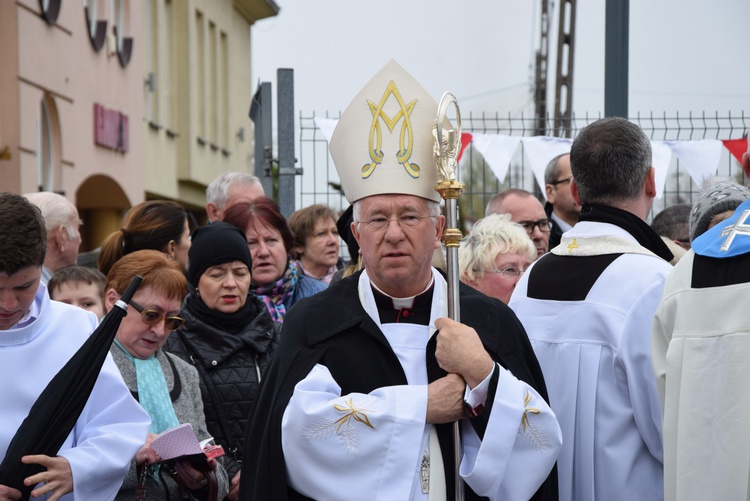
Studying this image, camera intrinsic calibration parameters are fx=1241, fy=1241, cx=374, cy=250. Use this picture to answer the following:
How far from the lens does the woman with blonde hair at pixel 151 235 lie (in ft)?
21.1

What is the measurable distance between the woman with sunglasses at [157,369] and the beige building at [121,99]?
10512mm

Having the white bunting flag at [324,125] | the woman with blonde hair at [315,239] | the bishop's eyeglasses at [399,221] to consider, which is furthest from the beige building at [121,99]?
the bishop's eyeglasses at [399,221]

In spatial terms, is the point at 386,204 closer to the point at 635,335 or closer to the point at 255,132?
the point at 635,335

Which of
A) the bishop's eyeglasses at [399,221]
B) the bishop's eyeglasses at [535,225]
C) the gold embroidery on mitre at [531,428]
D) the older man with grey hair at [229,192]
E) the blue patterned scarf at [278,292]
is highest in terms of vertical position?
the older man with grey hair at [229,192]

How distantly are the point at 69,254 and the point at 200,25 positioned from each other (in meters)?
21.8

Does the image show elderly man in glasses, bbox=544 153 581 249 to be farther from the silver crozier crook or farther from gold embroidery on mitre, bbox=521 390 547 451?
gold embroidery on mitre, bbox=521 390 547 451

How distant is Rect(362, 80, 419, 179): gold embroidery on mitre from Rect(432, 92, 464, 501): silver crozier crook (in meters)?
0.13

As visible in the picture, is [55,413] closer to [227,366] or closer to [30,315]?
[30,315]

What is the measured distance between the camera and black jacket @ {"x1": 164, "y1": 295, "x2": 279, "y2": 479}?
216 inches

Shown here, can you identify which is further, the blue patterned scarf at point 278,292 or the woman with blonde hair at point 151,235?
the blue patterned scarf at point 278,292

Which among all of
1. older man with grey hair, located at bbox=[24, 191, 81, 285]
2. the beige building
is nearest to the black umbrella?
older man with grey hair, located at bbox=[24, 191, 81, 285]

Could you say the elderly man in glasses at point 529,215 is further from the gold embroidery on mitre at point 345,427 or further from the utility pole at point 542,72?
the utility pole at point 542,72

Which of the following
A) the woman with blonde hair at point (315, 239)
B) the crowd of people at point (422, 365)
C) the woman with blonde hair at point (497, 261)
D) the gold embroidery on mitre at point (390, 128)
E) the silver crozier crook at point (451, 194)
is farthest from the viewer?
the woman with blonde hair at point (315, 239)

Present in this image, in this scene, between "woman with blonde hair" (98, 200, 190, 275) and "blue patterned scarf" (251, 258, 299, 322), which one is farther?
"blue patterned scarf" (251, 258, 299, 322)
